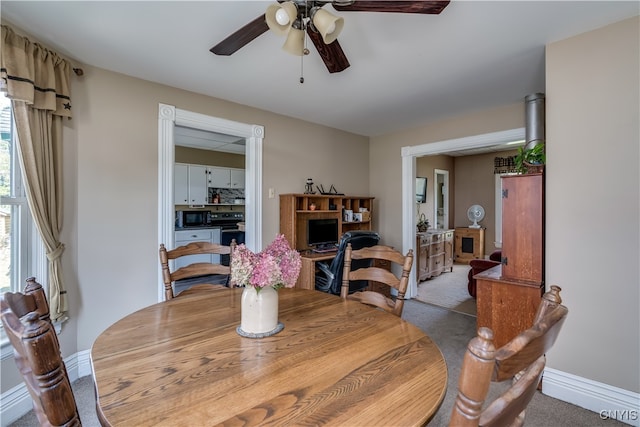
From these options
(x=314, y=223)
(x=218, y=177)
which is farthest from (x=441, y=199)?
(x=218, y=177)

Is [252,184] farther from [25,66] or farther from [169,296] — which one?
[25,66]

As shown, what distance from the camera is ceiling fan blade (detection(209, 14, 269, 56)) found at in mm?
1517

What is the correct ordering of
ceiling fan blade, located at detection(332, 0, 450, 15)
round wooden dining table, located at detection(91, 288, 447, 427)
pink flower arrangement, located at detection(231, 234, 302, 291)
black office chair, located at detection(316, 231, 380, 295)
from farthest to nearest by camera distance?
black office chair, located at detection(316, 231, 380, 295) < ceiling fan blade, located at detection(332, 0, 450, 15) < pink flower arrangement, located at detection(231, 234, 302, 291) < round wooden dining table, located at detection(91, 288, 447, 427)

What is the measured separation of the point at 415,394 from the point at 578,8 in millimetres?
2328

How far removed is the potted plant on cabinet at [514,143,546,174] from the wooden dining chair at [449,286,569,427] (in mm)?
1997

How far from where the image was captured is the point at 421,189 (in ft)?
20.6

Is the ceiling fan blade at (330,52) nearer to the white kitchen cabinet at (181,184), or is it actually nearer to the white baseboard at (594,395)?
the white baseboard at (594,395)

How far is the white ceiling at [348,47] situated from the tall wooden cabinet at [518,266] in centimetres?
101

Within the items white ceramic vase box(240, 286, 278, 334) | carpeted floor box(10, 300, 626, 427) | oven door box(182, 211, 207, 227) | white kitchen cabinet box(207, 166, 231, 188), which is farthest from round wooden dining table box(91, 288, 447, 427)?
white kitchen cabinet box(207, 166, 231, 188)

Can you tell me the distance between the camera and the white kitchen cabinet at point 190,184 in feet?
17.3

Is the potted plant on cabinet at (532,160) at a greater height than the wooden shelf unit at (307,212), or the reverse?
the potted plant on cabinet at (532,160)

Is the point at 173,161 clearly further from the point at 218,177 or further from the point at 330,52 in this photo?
the point at 218,177

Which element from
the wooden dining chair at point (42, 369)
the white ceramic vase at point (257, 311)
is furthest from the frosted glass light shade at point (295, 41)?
the wooden dining chair at point (42, 369)

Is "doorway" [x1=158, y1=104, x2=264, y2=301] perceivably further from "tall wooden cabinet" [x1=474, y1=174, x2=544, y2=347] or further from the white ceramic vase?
"tall wooden cabinet" [x1=474, y1=174, x2=544, y2=347]
